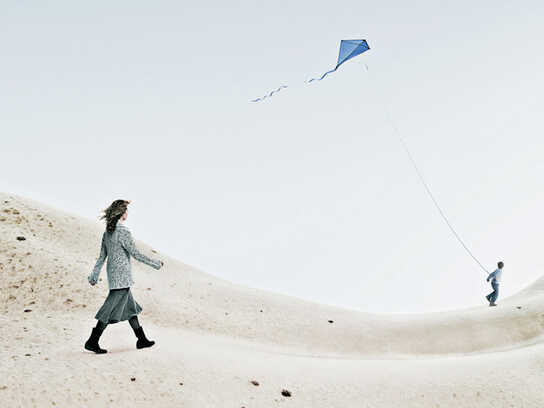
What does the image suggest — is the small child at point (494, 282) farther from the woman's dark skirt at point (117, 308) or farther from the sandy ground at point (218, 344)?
the woman's dark skirt at point (117, 308)

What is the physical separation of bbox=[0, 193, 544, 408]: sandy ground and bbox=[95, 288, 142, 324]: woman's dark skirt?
0.65 meters

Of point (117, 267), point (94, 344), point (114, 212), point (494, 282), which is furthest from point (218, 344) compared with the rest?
point (494, 282)

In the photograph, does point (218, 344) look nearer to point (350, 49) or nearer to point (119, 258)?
point (119, 258)

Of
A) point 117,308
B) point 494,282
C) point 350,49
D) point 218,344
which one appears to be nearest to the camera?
point 117,308

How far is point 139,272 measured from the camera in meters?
14.8

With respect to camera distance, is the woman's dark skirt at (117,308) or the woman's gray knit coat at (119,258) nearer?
the woman's dark skirt at (117,308)

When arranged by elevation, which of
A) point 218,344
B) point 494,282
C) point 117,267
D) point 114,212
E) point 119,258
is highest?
point 494,282

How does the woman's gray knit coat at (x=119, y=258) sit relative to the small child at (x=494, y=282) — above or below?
below

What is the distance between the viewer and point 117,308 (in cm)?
823

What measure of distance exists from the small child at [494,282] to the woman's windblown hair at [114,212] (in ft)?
40.5

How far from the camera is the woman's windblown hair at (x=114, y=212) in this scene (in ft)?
27.5

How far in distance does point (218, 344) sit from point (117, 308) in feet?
11.2

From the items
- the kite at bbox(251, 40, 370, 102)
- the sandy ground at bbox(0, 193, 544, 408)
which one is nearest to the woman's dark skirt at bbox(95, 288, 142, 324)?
the sandy ground at bbox(0, 193, 544, 408)

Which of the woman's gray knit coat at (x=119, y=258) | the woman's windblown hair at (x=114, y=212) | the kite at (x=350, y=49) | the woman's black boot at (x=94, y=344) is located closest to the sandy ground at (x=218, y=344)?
the woman's black boot at (x=94, y=344)
